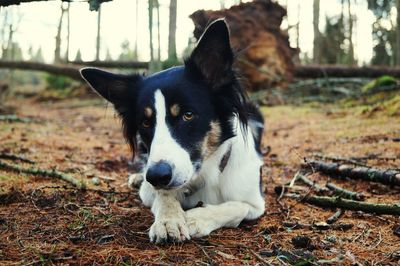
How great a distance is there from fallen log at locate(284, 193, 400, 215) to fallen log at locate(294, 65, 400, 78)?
11450 millimetres

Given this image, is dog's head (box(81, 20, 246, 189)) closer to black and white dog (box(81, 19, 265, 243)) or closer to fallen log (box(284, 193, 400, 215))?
black and white dog (box(81, 19, 265, 243))

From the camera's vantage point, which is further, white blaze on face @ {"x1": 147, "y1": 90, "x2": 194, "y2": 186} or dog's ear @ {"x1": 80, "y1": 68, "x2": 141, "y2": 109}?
dog's ear @ {"x1": 80, "y1": 68, "x2": 141, "y2": 109}

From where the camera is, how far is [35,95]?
85.5 feet

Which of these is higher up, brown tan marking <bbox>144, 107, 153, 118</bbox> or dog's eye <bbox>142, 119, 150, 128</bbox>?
brown tan marking <bbox>144, 107, 153, 118</bbox>

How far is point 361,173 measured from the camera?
4.56 m

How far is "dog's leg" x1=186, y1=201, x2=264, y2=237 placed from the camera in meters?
3.02

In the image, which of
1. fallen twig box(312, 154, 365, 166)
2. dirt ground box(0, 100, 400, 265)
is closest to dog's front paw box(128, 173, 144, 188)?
dirt ground box(0, 100, 400, 265)

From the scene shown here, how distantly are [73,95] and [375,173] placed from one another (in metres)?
21.3

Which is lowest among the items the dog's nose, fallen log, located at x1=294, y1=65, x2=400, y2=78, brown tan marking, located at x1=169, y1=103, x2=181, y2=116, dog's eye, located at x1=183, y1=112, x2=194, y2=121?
the dog's nose

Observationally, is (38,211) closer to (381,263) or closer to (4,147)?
(381,263)

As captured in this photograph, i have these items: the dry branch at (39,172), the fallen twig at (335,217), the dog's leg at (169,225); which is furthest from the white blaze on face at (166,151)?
the dry branch at (39,172)

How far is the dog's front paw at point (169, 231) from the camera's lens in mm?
2830

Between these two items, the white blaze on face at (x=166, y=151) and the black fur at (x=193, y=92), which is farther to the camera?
the black fur at (x=193, y=92)

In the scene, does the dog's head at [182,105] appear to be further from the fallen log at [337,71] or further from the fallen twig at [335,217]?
the fallen log at [337,71]
